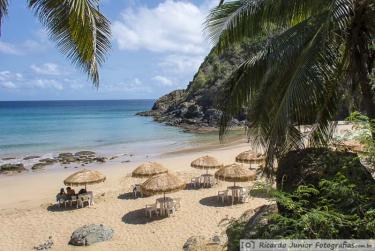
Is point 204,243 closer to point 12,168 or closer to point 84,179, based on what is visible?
point 84,179

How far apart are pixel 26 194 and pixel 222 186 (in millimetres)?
8857

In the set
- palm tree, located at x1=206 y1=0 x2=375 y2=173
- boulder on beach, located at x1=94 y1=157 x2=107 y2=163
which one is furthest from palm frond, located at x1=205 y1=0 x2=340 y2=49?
boulder on beach, located at x1=94 y1=157 x2=107 y2=163

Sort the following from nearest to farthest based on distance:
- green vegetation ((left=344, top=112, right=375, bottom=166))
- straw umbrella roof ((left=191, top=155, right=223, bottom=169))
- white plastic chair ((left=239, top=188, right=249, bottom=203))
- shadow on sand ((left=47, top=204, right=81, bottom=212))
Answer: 1. green vegetation ((left=344, top=112, right=375, bottom=166))
2. white plastic chair ((left=239, top=188, right=249, bottom=203))
3. shadow on sand ((left=47, top=204, right=81, bottom=212))
4. straw umbrella roof ((left=191, top=155, right=223, bottom=169))

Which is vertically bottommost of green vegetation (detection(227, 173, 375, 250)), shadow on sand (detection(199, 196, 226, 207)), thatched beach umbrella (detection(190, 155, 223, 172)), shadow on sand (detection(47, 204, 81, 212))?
shadow on sand (detection(47, 204, 81, 212))

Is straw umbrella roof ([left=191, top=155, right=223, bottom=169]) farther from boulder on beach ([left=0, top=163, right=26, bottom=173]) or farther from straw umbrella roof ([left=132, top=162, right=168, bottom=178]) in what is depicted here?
boulder on beach ([left=0, top=163, right=26, bottom=173])

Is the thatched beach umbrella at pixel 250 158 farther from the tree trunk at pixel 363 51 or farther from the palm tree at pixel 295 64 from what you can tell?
the tree trunk at pixel 363 51

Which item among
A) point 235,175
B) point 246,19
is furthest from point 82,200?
point 246,19

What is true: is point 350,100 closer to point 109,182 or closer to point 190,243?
point 190,243

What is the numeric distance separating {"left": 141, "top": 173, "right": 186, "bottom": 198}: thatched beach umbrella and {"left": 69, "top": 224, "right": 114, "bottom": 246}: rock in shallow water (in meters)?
2.08

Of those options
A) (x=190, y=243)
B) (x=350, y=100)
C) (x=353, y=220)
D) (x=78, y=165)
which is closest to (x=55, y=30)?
(x=353, y=220)

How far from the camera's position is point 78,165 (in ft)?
83.9

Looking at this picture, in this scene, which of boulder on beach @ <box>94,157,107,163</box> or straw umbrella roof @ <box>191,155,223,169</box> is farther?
boulder on beach @ <box>94,157,107,163</box>

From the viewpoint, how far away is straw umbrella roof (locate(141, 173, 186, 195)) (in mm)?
12680

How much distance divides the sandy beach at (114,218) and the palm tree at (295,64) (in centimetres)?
303
